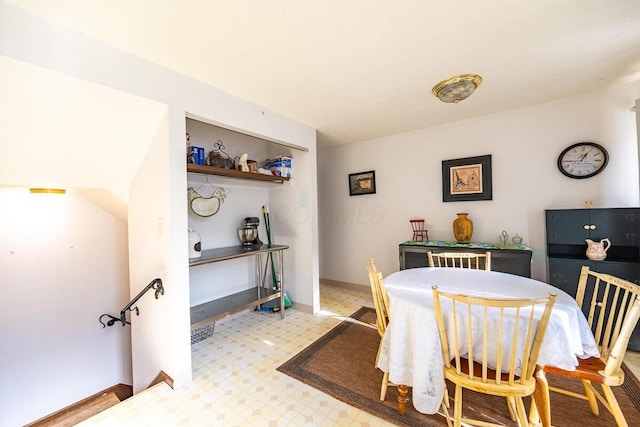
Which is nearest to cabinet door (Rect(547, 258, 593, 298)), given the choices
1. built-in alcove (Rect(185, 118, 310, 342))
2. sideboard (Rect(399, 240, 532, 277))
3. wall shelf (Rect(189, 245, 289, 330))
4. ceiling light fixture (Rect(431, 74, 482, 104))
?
sideboard (Rect(399, 240, 532, 277))

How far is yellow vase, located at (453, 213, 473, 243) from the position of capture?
278 cm

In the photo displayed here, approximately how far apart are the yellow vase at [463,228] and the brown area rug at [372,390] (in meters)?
1.39

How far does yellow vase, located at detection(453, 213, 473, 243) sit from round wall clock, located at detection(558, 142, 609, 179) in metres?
0.98

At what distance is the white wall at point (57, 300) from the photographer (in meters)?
1.99

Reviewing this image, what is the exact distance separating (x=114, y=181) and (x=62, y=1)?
119 cm

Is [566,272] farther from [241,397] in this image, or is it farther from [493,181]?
[241,397]

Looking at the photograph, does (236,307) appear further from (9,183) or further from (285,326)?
(9,183)

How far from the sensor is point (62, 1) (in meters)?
1.19

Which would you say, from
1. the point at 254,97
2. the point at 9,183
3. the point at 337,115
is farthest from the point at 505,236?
the point at 9,183

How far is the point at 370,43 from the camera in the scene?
1.55 metres

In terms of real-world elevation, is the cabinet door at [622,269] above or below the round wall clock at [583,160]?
below

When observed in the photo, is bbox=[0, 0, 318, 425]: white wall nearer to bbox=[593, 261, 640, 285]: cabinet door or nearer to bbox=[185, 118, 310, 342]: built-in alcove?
bbox=[185, 118, 310, 342]: built-in alcove

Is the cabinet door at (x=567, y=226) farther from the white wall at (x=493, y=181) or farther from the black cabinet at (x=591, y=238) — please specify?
the white wall at (x=493, y=181)

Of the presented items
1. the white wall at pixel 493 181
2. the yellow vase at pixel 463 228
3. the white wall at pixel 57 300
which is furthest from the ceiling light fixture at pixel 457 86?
the white wall at pixel 57 300
